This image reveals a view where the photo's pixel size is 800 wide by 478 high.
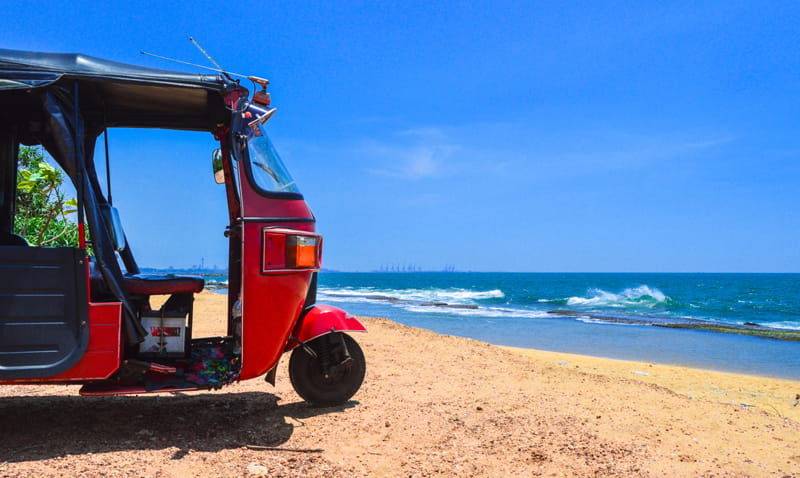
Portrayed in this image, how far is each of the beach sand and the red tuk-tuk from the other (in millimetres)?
441

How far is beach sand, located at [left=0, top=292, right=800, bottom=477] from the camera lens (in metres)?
3.84

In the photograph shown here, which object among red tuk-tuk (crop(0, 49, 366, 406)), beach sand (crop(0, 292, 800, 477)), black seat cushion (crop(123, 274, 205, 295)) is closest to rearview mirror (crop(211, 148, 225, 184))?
red tuk-tuk (crop(0, 49, 366, 406))

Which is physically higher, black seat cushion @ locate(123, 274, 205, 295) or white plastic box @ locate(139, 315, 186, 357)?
black seat cushion @ locate(123, 274, 205, 295)

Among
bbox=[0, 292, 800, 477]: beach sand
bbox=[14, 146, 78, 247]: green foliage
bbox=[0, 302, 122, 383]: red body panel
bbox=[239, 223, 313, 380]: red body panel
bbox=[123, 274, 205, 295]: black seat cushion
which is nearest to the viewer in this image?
bbox=[0, 292, 800, 477]: beach sand

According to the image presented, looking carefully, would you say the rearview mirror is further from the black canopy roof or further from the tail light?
Answer: the tail light

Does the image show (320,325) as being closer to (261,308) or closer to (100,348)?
(261,308)

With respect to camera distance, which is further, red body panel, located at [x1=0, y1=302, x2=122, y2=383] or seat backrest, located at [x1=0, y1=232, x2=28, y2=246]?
seat backrest, located at [x1=0, y1=232, x2=28, y2=246]

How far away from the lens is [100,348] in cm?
404

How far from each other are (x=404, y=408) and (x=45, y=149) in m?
3.95

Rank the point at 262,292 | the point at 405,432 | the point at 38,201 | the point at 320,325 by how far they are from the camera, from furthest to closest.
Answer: the point at 38,201 → the point at 320,325 → the point at 405,432 → the point at 262,292

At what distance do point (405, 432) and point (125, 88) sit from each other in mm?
3558

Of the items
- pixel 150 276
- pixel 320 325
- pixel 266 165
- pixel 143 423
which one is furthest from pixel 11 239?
pixel 320 325

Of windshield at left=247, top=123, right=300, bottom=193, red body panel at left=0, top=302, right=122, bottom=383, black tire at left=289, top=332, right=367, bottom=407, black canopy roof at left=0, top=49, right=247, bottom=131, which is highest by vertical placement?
black canopy roof at left=0, top=49, right=247, bottom=131

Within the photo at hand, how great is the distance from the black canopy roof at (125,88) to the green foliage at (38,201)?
2497 mm
